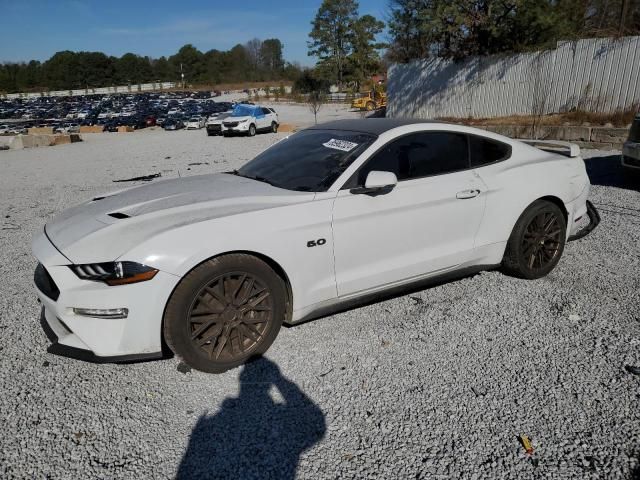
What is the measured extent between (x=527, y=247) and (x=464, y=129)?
1.19 meters

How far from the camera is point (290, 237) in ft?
9.43

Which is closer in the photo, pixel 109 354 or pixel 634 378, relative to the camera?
pixel 109 354

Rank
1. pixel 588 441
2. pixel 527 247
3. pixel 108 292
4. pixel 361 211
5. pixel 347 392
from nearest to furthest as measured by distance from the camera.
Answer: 1. pixel 588 441
2. pixel 108 292
3. pixel 347 392
4. pixel 361 211
5. pixel 527 247

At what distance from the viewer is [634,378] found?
2750 millimetres

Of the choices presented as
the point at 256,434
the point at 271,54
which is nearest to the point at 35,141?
the point at 256,434

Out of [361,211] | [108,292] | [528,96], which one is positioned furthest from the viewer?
[528,96]

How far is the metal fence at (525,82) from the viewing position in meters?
13.4

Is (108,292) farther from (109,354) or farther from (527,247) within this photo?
(527,247)

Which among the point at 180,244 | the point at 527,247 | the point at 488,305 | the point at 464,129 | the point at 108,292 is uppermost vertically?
the point at 464,129

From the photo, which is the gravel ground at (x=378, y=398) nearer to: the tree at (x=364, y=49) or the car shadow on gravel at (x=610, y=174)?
the car shadow on gravel at (x=610, y=174)

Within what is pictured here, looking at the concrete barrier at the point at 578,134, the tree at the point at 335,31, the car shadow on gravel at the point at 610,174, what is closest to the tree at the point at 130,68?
the tree at the point at 335,31

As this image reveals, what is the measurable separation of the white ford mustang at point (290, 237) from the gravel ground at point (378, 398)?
299 mm

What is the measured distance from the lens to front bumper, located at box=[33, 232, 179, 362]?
98.3 inches

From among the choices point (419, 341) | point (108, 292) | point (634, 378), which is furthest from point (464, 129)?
point (108, 292)
